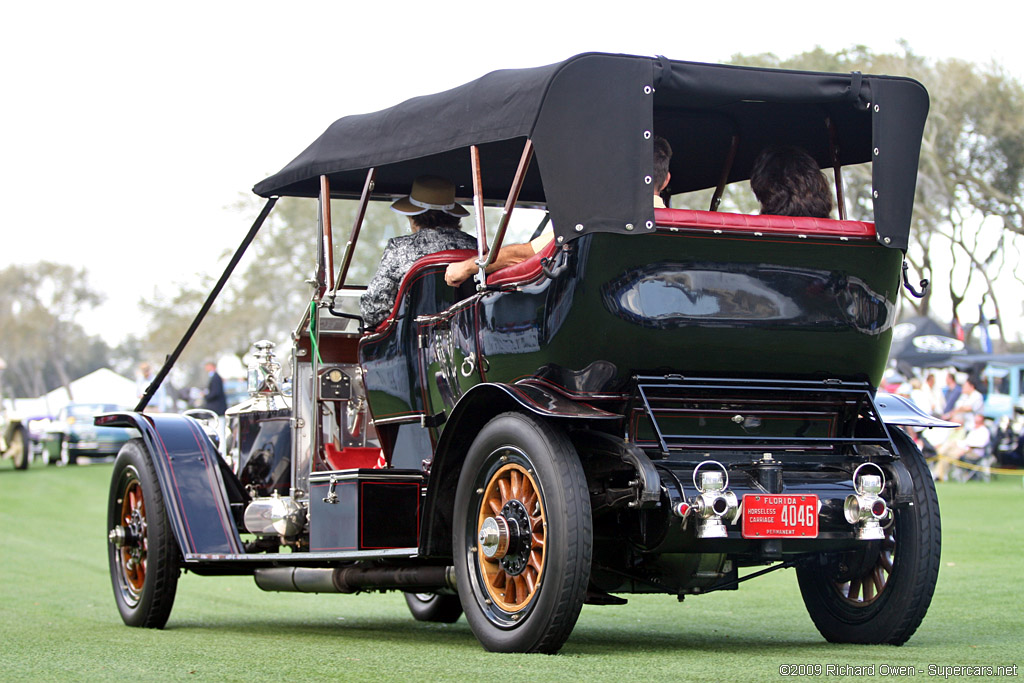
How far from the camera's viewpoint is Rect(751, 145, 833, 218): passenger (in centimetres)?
578

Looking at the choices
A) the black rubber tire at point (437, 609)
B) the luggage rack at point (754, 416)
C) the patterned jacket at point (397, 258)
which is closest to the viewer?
the luggage rack at point (754, 416)

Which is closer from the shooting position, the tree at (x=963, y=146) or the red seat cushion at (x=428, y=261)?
the red seat cushion at (x=428, y=261)

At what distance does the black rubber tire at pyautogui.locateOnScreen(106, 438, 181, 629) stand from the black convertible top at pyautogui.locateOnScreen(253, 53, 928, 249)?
89.6 inches

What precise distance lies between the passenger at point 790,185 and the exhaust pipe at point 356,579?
2100 millimetres

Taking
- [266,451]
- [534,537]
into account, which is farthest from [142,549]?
[534,537]

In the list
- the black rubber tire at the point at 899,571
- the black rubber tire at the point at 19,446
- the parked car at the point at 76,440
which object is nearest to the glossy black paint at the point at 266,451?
the black rubber tire at the point at 899,571

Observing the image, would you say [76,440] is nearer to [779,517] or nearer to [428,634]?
[428,634]

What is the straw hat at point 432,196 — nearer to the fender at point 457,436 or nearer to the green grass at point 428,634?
the fender at point 457,436

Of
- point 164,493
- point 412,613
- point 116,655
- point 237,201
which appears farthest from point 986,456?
point 237,201

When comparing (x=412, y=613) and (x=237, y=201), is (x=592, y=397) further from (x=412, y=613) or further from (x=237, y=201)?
(x=237, y=201)

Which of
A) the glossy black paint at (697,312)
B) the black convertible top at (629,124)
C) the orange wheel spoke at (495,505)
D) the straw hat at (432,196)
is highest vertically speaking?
the black convertible top at (629,124)

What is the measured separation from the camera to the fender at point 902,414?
18.9ft

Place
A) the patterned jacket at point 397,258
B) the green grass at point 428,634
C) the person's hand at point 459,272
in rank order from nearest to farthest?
the green grass at point 428,634 < the person's hand at point 459,272 < the patterned jacket at point 397,258

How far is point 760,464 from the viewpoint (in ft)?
17.3
